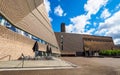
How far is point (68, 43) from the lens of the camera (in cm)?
6031

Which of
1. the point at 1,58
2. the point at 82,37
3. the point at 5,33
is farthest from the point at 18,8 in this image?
the point at 82,37

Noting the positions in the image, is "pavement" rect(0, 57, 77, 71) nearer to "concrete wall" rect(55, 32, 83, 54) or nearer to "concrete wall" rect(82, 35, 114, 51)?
"concrete wall" rect(55, 32, 83, 54)

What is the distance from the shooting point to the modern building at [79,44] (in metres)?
58.9

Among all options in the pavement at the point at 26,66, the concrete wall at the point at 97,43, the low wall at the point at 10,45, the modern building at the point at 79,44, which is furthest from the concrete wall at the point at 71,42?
the pavement at the point at 26,66

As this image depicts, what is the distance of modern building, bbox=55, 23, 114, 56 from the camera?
58906mm

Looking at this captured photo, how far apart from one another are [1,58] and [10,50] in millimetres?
1777

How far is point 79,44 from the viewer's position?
62.5m

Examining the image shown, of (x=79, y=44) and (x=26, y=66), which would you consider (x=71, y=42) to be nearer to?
(x=79, y=44)

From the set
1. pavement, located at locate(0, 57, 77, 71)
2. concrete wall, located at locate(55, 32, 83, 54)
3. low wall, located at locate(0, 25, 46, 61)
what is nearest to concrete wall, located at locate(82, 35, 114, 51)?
concrete wall, located at locate(55, 32, 83, 54)

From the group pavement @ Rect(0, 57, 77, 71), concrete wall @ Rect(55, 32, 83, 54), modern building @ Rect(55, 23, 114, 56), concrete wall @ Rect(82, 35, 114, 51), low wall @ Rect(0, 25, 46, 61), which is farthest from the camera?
concrete wall @ Rect(82, 35, 114, 51)

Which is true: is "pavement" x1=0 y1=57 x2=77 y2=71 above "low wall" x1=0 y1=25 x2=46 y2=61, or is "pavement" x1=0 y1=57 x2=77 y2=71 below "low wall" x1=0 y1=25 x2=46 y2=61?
below

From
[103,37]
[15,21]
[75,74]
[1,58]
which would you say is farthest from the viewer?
[103,37]

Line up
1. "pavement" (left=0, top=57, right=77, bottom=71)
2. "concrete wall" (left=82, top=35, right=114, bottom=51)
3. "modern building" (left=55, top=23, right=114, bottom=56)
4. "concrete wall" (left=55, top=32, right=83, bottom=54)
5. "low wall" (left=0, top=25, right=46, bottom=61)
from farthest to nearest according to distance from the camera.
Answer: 1. "concrete wall" (left=82, top=35, right=114, bottom=51)
2. "modern building" (left=55, top=23, right=114, bottom=56)
3. "concrete wall" (left=55, top=32, right=83, bottom=54)
4. "low wall" (left=0, top=25, right=46, bottom=61)
5. "pavement" (left=0, top=57, right=77, bottom=71)

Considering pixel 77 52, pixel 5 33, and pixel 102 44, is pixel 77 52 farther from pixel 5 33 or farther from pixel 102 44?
pixel 5 33
